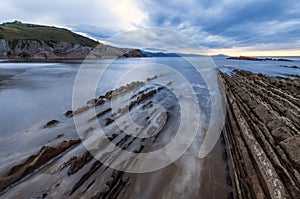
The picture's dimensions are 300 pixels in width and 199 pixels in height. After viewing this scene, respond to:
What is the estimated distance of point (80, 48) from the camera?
93438 millimetres

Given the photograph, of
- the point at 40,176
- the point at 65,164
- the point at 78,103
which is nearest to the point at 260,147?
the point at 65,164

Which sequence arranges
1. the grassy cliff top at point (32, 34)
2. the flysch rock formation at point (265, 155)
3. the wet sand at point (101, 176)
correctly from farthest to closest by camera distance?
the grassy cliff top at point (32, 34)
the wet sand at point (101, 176)
the flysch rock formation at point (265, 155)

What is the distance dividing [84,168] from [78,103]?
7191mm

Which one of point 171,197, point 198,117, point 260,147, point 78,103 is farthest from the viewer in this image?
point 78,103

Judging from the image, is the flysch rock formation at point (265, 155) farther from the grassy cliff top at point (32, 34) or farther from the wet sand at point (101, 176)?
the grassy cliff top at point (32, 34)

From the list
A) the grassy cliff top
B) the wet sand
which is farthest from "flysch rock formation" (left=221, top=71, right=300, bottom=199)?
the grassy cliff top

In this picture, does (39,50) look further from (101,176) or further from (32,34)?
(101,176)

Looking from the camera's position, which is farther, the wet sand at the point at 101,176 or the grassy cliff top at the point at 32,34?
the grassy cliff top at the point at 32,34

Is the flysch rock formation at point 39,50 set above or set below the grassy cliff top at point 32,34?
below

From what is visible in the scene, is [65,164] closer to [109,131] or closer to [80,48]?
[109,131]

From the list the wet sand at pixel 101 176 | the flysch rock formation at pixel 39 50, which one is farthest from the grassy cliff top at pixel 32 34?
the wet sand at pixel 101 176

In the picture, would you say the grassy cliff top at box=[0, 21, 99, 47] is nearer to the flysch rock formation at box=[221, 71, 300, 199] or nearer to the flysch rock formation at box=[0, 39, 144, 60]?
the flysch rock formation at box=[0, 39, 144, 60]

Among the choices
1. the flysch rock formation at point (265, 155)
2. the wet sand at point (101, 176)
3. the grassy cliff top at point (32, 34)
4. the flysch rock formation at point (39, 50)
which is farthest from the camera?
the grassy cliff top at point (32, 34)

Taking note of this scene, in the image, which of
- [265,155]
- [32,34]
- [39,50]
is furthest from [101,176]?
[32,34]
